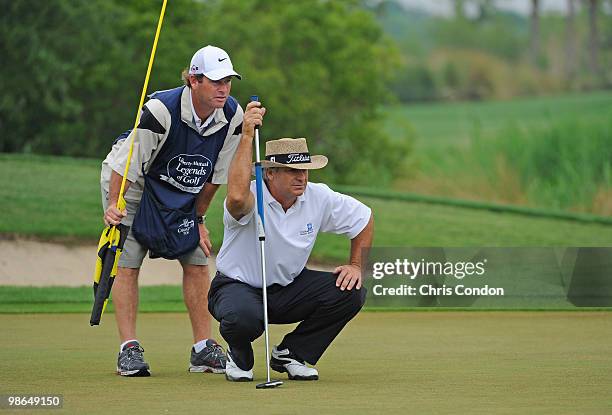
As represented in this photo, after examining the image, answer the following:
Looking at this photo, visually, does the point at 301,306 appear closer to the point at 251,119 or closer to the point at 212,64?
the point at 251,119

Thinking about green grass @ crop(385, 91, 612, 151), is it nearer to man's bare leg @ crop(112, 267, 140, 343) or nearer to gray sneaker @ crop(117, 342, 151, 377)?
man's bare leg @ crop(112, 267, 140, 343)

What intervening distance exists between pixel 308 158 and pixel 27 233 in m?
11.2

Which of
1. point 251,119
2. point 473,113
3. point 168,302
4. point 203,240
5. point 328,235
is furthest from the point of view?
point 473,113

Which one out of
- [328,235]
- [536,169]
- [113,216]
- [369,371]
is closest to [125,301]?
[113,216]

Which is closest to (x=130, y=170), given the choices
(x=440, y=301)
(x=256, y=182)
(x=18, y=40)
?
(x=256, y=182)

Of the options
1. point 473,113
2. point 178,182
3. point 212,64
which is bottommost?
point 473,113

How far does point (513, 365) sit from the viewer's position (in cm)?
871

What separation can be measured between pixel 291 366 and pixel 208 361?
0.60 meters

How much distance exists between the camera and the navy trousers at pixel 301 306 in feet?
26.7

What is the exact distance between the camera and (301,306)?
8367 millimetres

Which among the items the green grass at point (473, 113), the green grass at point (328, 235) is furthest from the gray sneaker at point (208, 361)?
the green grass at point (473, 113)

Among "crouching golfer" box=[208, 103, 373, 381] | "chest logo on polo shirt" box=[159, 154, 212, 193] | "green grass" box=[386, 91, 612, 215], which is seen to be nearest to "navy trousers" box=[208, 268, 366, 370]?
"crouching golfer" box=[208, 103, 373, 381]

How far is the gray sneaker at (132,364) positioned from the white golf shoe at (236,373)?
0.48 m

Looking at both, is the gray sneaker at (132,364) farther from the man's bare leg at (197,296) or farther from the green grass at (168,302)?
the green grass at (168,302)
